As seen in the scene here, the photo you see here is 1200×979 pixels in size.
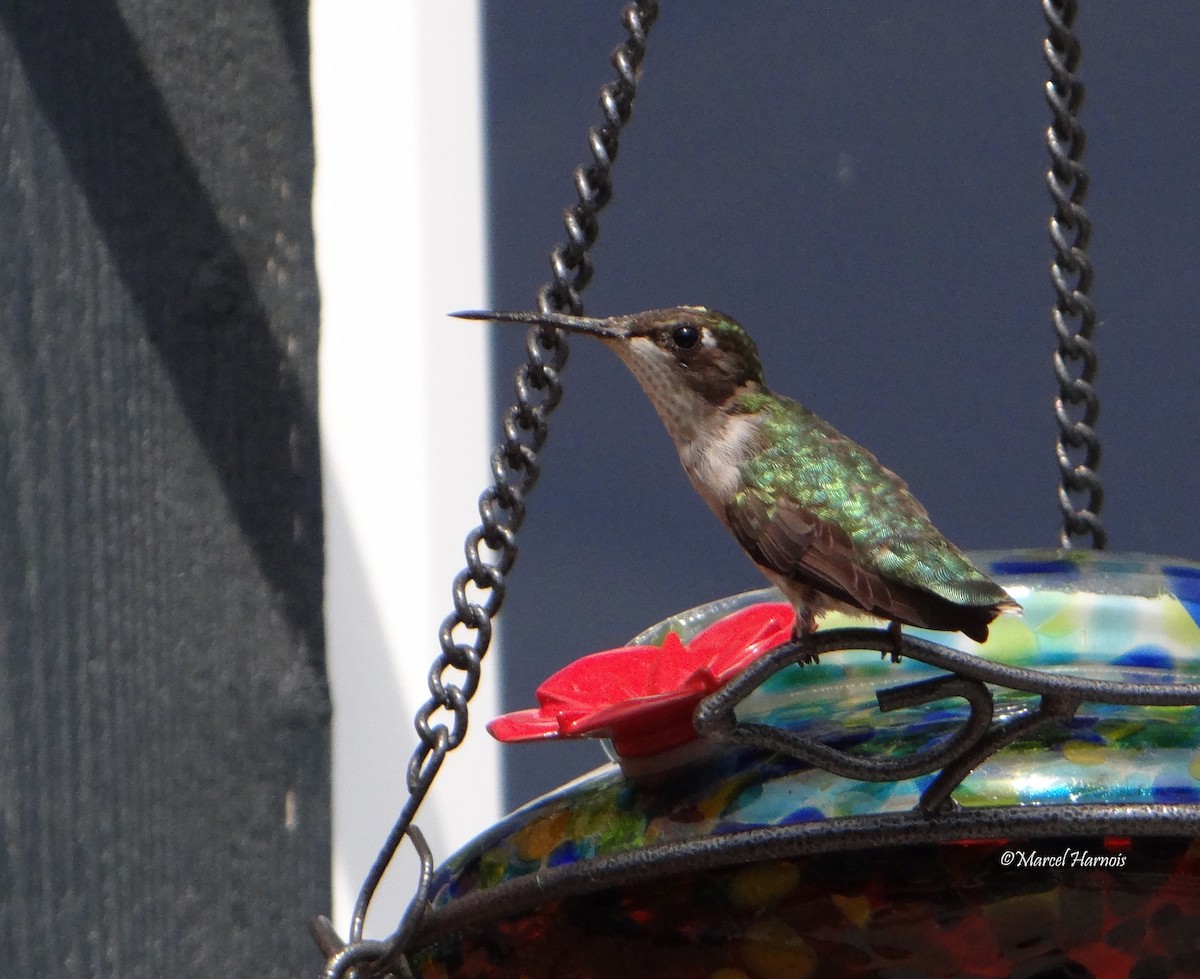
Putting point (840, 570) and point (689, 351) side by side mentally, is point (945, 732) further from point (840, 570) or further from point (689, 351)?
point (689, 351)

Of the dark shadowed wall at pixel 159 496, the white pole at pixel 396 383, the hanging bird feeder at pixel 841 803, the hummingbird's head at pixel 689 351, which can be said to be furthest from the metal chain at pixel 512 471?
the white pole at pixel 396 383

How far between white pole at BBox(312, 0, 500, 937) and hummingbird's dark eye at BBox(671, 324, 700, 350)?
125 centimetres

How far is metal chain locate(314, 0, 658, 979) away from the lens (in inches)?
44.4

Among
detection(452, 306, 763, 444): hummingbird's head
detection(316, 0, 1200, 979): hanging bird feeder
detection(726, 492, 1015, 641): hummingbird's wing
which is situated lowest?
detection(316, 0, 1200, 979): hanging bird feeder

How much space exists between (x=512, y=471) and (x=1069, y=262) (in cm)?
54

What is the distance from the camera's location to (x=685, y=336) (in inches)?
57.1

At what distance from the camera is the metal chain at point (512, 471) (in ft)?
3.70

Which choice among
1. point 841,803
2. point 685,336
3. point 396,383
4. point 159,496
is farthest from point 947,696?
point 396,383

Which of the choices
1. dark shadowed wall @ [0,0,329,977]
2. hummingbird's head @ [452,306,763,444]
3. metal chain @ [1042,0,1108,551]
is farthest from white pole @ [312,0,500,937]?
metal chain @ [1042,0,1108,551]

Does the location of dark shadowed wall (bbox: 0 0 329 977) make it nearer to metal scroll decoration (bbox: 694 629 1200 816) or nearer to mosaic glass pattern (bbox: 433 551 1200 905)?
mosaic glass pattern (bbox: 433 551 1200 905)

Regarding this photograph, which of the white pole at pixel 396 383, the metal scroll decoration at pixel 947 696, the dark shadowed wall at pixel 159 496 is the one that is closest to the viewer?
the metal scroll decoration at pixel 947 696

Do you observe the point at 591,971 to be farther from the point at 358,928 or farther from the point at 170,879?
the point at 170,879

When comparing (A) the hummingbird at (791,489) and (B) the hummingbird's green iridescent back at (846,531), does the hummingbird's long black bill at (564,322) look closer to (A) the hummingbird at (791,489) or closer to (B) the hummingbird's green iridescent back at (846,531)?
(A) the hummingbird at (791,489)

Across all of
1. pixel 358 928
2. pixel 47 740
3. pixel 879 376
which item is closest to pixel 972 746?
pixel 358 928
